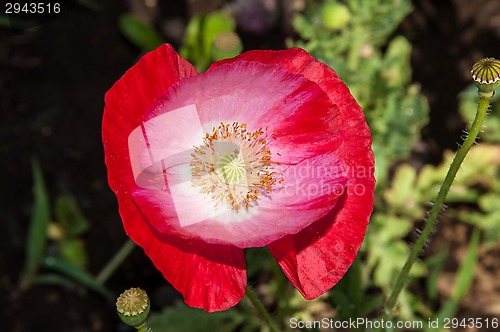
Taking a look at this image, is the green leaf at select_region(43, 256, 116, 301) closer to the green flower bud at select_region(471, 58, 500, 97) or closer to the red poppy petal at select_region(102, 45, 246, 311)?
the red poppy petal at select_region(102, 45, 246, 311)

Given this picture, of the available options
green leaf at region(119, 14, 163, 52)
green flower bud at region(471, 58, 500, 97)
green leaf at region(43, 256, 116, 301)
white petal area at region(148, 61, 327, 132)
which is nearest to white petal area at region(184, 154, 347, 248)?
white petal area at region(148, 61, 327, 132)

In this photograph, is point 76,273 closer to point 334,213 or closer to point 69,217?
point 69,217

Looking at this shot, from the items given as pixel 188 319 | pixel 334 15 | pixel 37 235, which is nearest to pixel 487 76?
pixel 334 15

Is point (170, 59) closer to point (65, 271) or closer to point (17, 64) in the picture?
point (65, 271)

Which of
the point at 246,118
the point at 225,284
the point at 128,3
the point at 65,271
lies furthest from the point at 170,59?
the point at 128,3

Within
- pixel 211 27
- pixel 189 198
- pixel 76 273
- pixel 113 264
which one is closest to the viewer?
pixel 189 198

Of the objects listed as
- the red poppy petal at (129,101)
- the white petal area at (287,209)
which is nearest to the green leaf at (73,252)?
the white petal area at (287,209)
